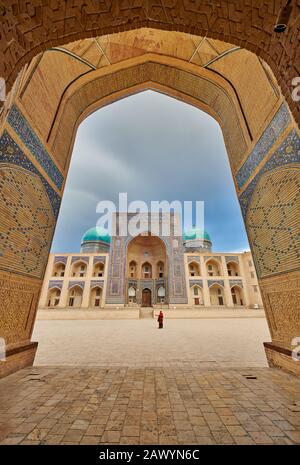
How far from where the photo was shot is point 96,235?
27828 millimetres

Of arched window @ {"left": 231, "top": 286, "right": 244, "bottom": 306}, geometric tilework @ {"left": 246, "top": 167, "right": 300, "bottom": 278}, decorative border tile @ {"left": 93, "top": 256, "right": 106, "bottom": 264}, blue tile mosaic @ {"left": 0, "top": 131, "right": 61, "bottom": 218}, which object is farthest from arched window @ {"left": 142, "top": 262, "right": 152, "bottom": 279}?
blue tile mosaic @ {"left": 0, "top": 131, "right": 61, "bottom": 218}

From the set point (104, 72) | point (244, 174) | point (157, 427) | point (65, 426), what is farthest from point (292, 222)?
point (104, 72)

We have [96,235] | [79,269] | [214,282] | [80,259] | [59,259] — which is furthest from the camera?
[96,235]

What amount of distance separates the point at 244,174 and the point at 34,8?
12.3ft

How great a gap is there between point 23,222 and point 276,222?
3.92m

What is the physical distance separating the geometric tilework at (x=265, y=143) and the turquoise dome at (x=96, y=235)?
25.1 m

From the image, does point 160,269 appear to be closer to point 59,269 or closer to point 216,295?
point 216,295

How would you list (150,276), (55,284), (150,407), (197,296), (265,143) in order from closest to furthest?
1. (150,407)
2. (265,143)
3. (55,284)
4. (197,296)
5. (150,276)

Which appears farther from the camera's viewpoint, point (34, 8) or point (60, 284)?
point (60, 284)

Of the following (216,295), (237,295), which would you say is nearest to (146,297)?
(216,295)
